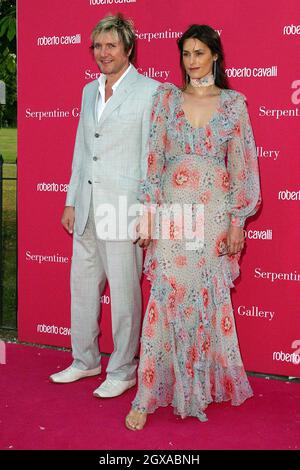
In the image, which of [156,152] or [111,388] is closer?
[156,152]

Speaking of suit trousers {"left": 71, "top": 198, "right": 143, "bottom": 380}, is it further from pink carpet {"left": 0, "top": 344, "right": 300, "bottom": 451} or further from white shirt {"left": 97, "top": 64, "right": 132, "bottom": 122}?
white shirt {"left": 97, "top": 64, "right": 132, "bottom": 122}

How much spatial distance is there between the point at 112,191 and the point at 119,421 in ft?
3.95

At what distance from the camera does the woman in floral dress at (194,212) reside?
328cm

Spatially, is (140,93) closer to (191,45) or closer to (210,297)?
(191,45)

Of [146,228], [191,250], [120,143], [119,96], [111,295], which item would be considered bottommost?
[111,295]

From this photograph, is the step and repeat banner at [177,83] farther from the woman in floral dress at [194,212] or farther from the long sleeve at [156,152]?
the long sleeve at [156,152]

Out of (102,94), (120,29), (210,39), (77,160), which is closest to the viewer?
(210,39)

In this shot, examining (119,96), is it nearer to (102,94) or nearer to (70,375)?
(102,94)

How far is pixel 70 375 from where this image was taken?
4000 millimetres

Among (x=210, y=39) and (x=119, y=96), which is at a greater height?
(x=210, y=39)

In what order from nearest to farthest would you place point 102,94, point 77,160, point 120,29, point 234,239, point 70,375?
1. point 234,239
2. point 120,29
3. point 102,94
4. point 77,160
5. point 70,375

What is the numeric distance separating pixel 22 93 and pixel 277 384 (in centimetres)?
254

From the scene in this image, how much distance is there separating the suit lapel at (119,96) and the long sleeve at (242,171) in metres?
0.64

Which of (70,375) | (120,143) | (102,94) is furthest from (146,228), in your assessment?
(70,375)
